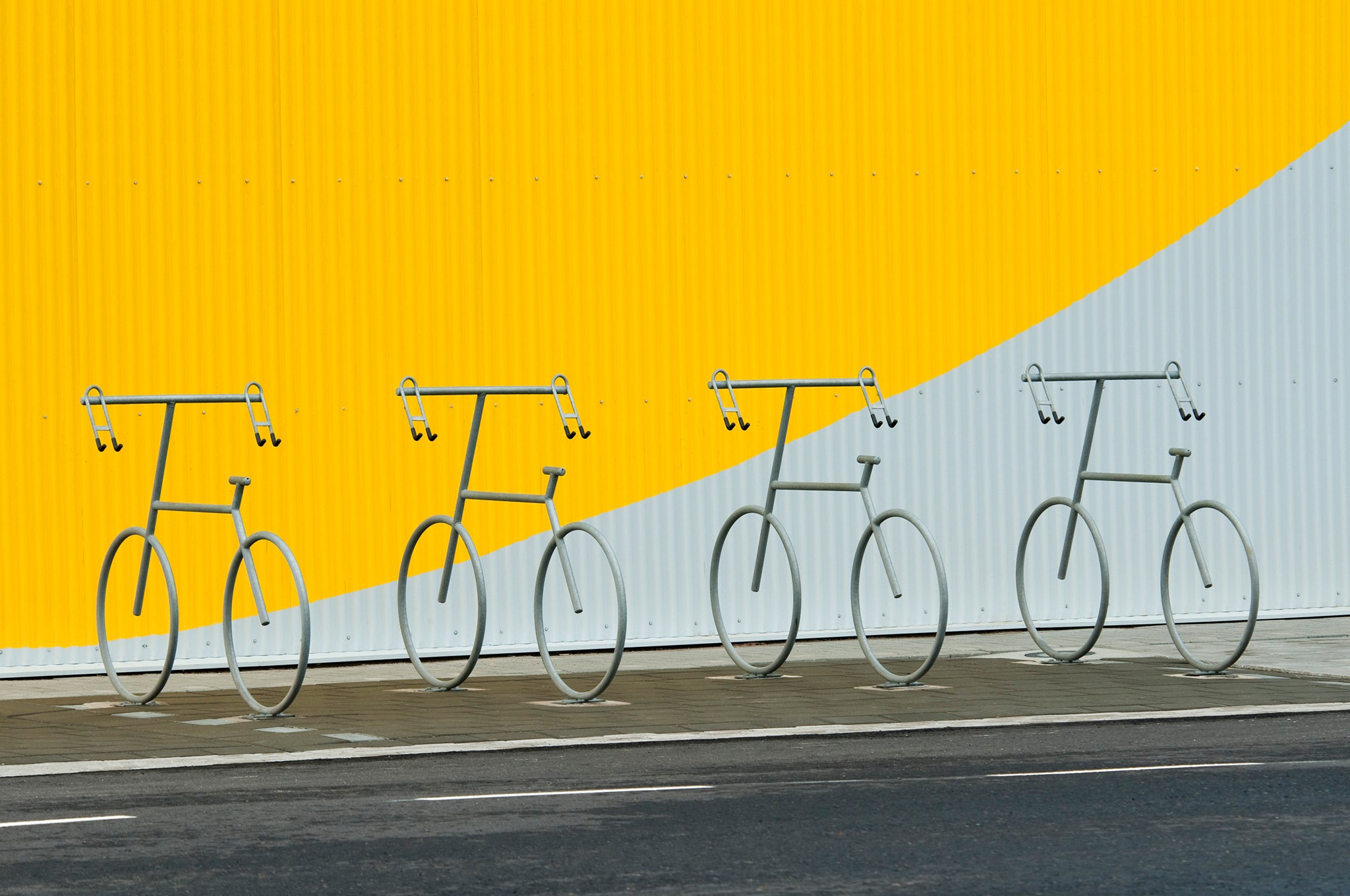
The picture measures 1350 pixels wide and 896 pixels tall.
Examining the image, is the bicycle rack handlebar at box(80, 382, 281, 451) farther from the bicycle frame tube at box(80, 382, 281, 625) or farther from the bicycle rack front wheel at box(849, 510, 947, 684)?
the bicycle rack front wheel at box(849, 510, 947, 684)

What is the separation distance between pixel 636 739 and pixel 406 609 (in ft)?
11.9

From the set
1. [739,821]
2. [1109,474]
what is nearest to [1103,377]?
[1109,474]

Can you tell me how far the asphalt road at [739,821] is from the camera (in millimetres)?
7242

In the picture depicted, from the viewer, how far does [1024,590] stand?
593 inches

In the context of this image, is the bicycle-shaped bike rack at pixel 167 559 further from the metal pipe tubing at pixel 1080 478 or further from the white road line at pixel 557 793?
the metal pipe tubing at pixel 1080 478

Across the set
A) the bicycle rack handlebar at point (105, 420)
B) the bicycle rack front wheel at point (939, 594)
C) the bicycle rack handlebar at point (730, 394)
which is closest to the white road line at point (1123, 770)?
the bicycle rack front wheel at point (939, 594)

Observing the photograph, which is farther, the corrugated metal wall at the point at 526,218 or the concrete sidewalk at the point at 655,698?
the corrugated metal wall at the point at 526,218

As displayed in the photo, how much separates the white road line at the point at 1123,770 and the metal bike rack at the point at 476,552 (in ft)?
8.97

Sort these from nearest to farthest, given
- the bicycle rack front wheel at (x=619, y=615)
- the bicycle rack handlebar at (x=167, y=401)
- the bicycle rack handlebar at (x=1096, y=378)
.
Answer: the bicycle rack front wheel at (x=619, y=615) → the bicycle rack handlebar at (x=167, y=401) → the bicycle rack handlebar at (x=1096, y=378)

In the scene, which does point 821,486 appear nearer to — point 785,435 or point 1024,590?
point 785,435

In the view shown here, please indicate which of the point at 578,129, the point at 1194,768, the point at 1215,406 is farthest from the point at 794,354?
the point at 1194,768

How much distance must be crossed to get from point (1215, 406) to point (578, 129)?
5075 mm

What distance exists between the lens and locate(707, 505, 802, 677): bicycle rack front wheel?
42.7 feet

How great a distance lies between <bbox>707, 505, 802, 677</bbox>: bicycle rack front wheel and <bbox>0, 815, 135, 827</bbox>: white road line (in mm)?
5091
